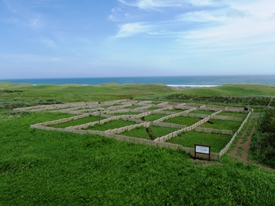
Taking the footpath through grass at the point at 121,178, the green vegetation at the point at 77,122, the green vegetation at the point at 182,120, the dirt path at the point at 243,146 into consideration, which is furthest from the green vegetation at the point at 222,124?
the green vegetation at the point at 77,122

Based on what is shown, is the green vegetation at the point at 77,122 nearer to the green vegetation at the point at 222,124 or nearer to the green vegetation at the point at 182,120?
the green vegetation at the point at 182,120

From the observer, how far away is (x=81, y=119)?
62.6 ft

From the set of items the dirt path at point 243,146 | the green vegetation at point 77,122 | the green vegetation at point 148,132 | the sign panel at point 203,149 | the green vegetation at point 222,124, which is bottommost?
the dirt path at point 243,146

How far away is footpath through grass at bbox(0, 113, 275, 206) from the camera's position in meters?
6.96

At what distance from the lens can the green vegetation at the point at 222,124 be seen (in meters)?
16.3

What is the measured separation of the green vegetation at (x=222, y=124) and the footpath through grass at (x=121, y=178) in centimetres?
730

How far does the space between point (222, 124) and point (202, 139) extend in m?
5.40

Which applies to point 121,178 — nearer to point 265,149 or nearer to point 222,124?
point 265,149

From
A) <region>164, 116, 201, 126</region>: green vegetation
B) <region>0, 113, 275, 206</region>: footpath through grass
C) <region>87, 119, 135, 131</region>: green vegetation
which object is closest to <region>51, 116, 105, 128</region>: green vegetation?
<region>87, 119, 135, 131</region>: green vegetation

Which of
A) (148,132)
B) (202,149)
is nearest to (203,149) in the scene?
(202,149)

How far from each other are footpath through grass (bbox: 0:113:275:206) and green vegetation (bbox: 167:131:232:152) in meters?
2.04

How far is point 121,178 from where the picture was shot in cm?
812

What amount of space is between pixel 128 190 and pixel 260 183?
4.64m

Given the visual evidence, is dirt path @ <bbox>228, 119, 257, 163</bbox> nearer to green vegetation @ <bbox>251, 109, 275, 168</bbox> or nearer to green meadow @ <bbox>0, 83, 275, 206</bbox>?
green vegetation @ <bbox>251, 109, 275, 168</bbox>
